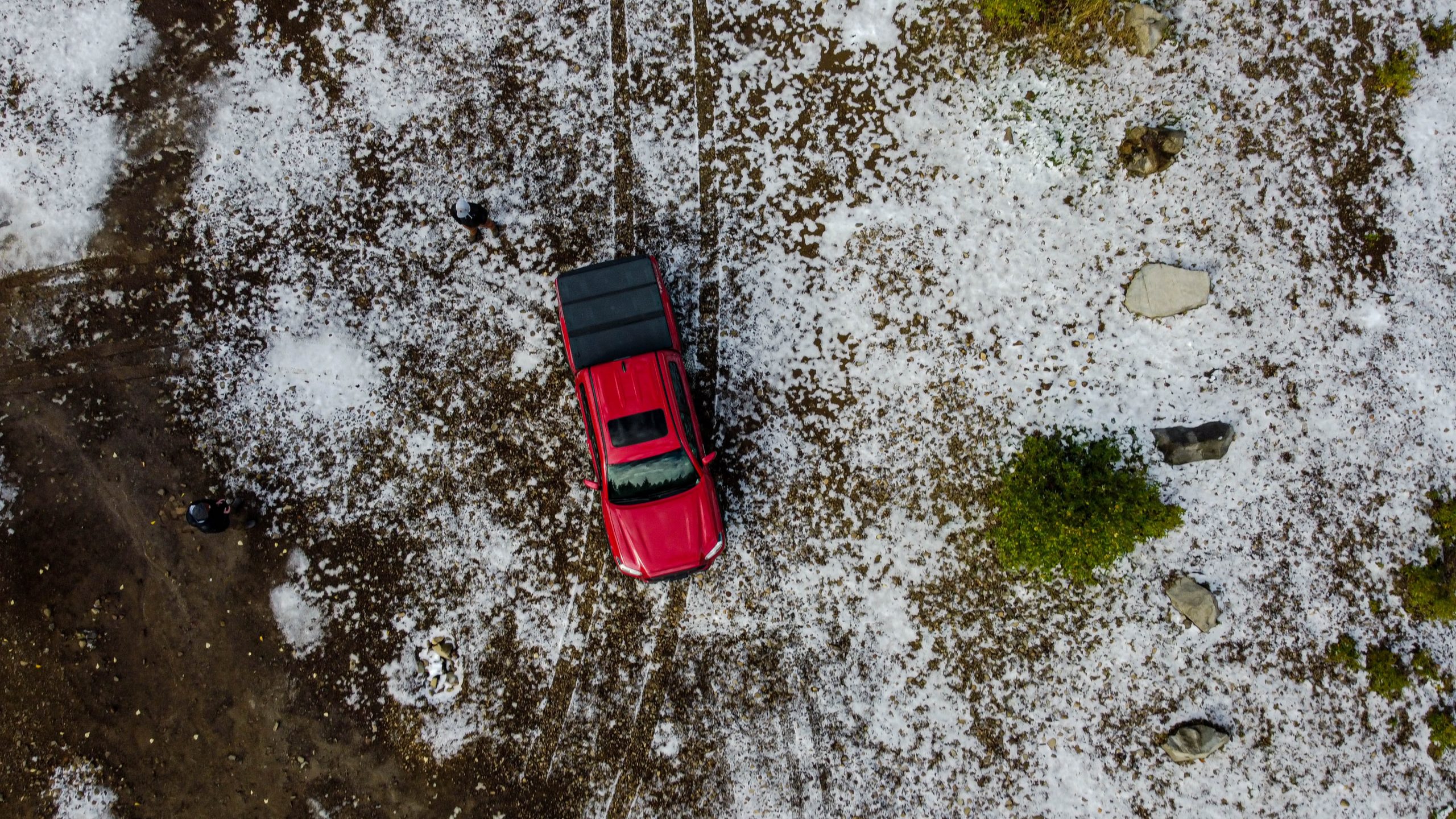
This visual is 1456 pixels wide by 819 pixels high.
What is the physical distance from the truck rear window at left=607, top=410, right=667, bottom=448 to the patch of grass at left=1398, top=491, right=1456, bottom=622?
8704 millimetres

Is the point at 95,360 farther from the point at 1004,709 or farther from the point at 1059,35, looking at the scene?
the point at 1059,35

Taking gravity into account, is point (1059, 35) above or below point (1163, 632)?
above

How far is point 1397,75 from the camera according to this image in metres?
7.82

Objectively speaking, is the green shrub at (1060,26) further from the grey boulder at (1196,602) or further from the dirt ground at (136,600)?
the dirt ground at (136,600)

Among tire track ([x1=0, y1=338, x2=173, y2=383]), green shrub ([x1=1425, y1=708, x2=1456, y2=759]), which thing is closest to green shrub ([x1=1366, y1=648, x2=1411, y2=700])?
green shrub ([x1=1425, y1=708, x2=1456, y2=759])

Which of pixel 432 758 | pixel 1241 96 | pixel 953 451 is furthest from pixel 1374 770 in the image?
pixel 432 758

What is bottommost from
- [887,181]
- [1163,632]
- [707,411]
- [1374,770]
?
[1374,770]

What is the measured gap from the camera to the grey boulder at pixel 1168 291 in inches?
301

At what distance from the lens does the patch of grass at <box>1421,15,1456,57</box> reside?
784cm

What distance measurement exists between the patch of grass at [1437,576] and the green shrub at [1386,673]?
23.4 inches

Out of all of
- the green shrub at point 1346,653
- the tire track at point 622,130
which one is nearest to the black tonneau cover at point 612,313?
the tire track at point 622,130

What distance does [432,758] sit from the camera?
25.4 feet

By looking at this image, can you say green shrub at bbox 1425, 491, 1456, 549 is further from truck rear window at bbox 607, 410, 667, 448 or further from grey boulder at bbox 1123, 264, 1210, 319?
truck rear window at bbox 607, 410, 667, 448

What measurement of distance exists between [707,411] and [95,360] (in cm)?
737
